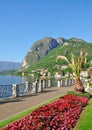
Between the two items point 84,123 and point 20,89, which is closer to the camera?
point 84,123

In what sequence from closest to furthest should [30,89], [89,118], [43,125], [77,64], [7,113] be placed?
[43,125]
[89,118]
[7,113]
[77,64]
[30,89]

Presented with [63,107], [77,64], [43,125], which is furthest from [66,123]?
[77,64]

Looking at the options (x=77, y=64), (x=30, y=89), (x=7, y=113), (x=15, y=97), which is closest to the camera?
(x=7, y=113)

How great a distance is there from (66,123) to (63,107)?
3942mm

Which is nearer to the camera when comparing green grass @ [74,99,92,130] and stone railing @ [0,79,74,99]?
green grass @ [74,99,92,130]

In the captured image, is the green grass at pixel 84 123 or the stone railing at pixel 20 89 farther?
the stone railing at pixel 20 89

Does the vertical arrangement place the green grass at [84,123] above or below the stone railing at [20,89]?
below

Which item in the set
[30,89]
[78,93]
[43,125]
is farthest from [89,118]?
[30,89]

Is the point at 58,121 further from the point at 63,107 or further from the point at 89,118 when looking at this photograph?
the point at 63,107

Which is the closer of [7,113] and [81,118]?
[81,118]

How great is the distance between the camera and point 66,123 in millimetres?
12906

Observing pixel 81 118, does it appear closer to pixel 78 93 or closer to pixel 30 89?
pixel 78 93

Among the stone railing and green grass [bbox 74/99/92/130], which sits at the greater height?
the stone railing

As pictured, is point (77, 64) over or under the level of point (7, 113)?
over
